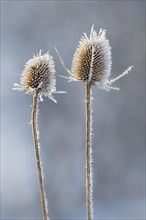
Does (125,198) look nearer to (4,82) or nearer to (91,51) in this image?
(4,82)

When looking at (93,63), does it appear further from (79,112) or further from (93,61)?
(79,112)

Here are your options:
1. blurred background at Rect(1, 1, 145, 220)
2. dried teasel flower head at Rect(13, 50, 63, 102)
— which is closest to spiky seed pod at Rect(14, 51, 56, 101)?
dried teasel flower head at Rect(13, 50, 63, 102)

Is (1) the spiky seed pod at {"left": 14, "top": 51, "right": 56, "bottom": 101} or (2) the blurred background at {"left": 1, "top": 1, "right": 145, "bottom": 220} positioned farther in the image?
(2) the blurred background at {"left": 1, "top": 1, "right": 145, "bottom": 220}

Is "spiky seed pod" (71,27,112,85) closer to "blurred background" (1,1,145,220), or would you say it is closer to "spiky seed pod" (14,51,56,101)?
"spiky seed pod" (14,51,56,101)

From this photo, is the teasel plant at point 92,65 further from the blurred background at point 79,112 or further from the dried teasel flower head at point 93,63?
the blurred background at point 79,112
